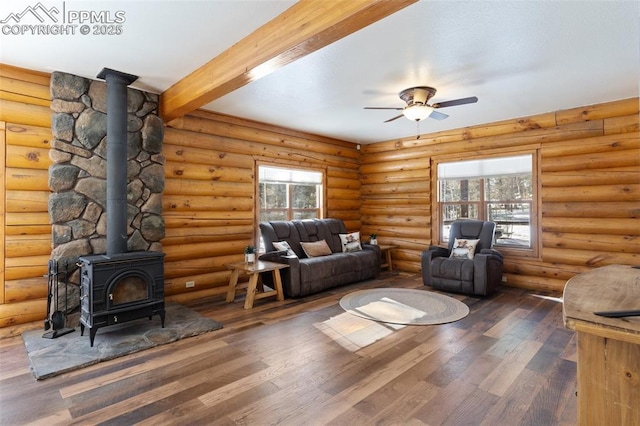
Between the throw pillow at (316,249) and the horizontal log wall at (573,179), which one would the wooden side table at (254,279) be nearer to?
the throw pillow at (316,249)

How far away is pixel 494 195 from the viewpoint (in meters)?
5.84

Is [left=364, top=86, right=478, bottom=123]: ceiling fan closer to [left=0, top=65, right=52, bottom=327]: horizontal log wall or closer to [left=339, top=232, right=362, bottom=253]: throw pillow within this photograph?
[left=339, top=232, right=362, bottom=253]: throw pillow

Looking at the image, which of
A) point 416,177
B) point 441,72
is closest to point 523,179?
point 416,177

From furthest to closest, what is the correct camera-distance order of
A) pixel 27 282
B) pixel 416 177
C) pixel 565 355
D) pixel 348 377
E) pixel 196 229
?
pixel 416 177, pixel 196 229, pixel 27 282, pixel 565 355, pixel 348 377

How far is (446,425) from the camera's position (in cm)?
207

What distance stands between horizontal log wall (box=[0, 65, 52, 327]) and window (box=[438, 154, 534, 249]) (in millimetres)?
6084

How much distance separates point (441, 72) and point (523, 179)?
9.74 ft

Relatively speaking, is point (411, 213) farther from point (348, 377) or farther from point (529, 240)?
point (348, 377)

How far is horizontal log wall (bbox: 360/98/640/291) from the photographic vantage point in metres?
4.54

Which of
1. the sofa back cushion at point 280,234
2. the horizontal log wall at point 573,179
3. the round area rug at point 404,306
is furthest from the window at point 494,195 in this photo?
the sofa back cushion at point 280,234

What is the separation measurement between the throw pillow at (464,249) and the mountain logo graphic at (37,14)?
5.59 m

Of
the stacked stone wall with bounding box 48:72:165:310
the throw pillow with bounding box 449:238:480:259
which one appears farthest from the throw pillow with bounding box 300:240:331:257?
the stacked stone wall with bounding box 48:72:165:310

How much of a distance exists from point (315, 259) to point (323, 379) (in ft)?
8.90

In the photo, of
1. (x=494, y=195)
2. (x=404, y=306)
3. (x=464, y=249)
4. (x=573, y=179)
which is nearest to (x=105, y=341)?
(x=404, y=306)
